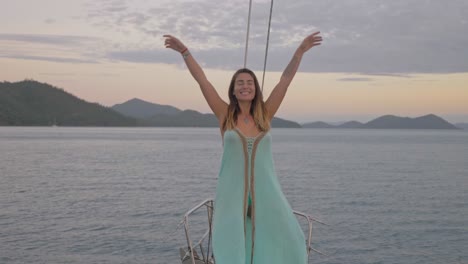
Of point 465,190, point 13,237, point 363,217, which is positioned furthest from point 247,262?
point 465,190

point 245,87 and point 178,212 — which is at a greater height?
point 245,87

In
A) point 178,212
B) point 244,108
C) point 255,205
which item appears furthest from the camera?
point 178,212

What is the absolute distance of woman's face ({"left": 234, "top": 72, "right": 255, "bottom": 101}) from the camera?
12.7 ft

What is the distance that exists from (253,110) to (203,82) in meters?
0.40

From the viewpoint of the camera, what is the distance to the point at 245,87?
388 cm

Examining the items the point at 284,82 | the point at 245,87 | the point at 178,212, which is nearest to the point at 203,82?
the point at 245,87

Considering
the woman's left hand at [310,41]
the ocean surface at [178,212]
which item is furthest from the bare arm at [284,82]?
the ocean surface at [178,212]

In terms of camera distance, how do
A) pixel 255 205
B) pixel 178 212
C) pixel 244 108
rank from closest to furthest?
1. pixel 255 205
2. pixel 244 108
3. pixel 178 212

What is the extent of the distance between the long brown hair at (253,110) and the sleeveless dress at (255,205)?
0.07 m

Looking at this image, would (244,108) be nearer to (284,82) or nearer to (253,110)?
(253,110)

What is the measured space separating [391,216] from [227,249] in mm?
24160

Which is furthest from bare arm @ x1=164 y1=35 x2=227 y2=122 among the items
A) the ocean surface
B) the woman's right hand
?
the ocean surface

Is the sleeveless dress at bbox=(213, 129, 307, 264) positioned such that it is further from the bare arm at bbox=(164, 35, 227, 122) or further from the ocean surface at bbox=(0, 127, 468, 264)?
the ocean surface at bbox=(0, 127, 468, 264)

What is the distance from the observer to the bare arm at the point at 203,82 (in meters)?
3.99
